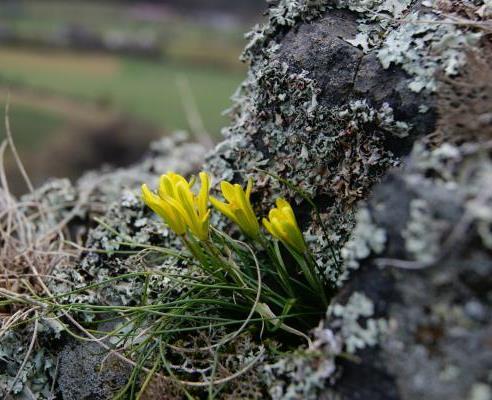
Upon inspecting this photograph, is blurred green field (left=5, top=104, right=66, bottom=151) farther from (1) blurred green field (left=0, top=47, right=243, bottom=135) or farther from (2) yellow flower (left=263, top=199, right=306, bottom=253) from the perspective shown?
(2) yellow flower (left=263, top=199, right=306, bottom=253)

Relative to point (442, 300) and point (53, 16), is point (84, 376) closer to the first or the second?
point (442, 300)

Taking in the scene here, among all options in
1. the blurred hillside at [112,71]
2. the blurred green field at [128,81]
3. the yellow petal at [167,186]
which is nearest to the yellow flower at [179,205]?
the yellow petal at [167,186]

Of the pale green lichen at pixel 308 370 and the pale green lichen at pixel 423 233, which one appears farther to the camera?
the pale green lichen at pixel 308 370

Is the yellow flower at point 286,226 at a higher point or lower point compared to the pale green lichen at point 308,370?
higher

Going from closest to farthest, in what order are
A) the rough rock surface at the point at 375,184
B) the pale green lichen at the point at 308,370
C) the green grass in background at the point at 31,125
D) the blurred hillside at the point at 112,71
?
the rough rock surface at the point at 375,184, the pale green lichen at the point at 308,370, the green grass in background at the point at 31,125, the blurred hillside at the point at 112,71

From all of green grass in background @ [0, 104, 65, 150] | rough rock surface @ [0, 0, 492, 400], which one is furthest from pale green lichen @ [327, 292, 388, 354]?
green grass in background @ [0, 104, 65, 150]

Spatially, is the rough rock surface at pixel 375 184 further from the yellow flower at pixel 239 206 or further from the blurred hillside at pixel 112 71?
the blurred hillside at pixel 112 71

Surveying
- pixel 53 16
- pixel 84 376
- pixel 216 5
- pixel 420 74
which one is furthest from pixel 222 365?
pixel 216 5
